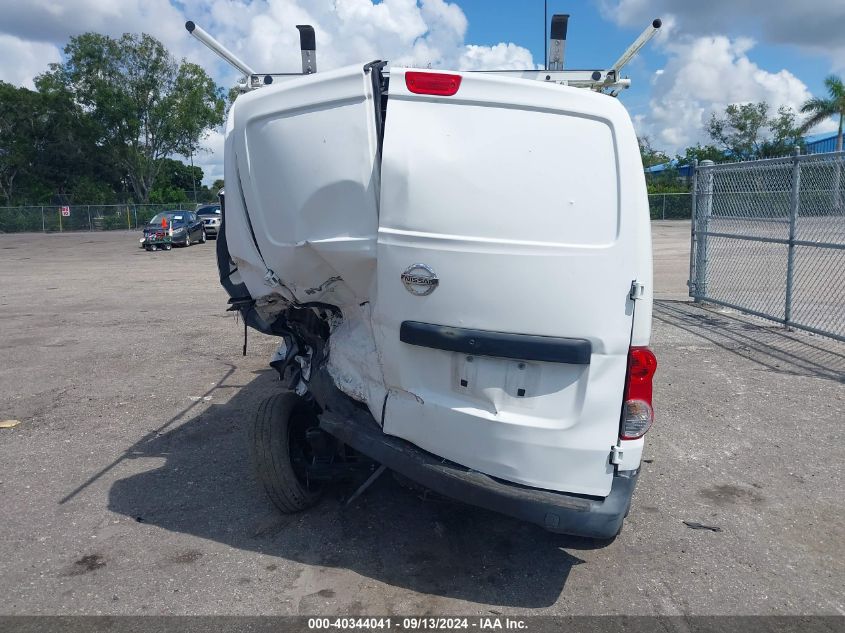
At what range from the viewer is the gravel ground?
3.47 meters

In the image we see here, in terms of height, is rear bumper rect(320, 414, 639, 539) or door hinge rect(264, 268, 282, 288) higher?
door hinge rect(264, 268, 282, 288)

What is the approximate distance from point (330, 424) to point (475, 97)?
6.13 ft

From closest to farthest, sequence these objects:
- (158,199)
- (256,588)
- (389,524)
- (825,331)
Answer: (256,588) → (389,524) → (825,331) → (158,199)

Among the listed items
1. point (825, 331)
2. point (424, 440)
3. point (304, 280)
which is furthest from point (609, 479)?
point (825, 331)

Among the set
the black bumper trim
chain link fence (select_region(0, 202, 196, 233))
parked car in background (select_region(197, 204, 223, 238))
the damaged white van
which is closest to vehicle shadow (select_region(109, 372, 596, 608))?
the damaged white van

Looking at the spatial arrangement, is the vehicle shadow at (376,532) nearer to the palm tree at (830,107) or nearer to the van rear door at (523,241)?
the van rear door at (523,241)

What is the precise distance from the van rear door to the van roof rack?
43.5 inches

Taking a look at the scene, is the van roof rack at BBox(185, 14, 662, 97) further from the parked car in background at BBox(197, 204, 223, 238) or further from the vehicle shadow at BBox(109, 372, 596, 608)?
the parked car in background at BBox(197, 204, 223, 238)

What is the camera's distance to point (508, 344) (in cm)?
311

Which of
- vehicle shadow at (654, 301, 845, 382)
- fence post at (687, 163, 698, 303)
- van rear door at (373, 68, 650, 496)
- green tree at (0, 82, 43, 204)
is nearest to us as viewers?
van rear door at (373, 68, 650, 496)

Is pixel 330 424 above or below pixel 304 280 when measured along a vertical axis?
below

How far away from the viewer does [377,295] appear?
334 centimetres

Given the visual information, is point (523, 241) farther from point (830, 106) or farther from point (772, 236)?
point (830, 106)

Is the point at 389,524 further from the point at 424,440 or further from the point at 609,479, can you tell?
the point at 609,479
